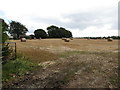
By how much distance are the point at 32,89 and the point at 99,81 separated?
9.28 feet

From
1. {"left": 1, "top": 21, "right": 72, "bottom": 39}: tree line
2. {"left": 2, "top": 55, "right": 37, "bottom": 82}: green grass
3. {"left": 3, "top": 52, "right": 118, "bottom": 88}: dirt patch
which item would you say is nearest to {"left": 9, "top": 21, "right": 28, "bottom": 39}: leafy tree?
{"left": 1, "top": 21, "right": 72, "bottom": 39}: tree line

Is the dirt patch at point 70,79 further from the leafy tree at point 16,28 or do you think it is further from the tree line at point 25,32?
the leafy tree at point 16,28

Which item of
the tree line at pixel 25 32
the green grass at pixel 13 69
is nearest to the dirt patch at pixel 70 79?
the green grass at pixel 13 69

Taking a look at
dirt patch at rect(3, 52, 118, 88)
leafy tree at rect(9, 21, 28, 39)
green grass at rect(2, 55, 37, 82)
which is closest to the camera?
dirt patch at rect(3, 52, 118, 88)

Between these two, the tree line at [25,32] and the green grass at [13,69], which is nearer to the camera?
the green grass at [13,69]

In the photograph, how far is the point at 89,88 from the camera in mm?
6613

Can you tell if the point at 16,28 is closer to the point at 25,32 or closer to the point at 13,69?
the point at 25,32

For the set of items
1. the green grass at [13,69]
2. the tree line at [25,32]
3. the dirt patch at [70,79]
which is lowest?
the dirt patch at [70,79]

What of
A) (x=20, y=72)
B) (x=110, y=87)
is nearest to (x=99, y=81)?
(x=110, y=87)

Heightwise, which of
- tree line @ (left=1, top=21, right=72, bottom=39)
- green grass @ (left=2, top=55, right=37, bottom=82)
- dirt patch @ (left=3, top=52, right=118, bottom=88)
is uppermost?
tree line @ (left=1, top=21, right=72, bottom=39)

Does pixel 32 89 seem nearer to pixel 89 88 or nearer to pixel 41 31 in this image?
pixel 89 88

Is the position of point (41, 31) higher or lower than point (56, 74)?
higher

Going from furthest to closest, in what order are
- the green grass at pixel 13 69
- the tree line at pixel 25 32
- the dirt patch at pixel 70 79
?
the tree line at pixel 25 32, the green grass at pixel 13 69, the dirt patch at pixel 70 79

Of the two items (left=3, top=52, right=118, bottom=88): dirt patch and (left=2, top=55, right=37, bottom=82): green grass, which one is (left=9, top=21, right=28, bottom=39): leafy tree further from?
(left=3, top=52, right=118, bottom=88): dirt patch
